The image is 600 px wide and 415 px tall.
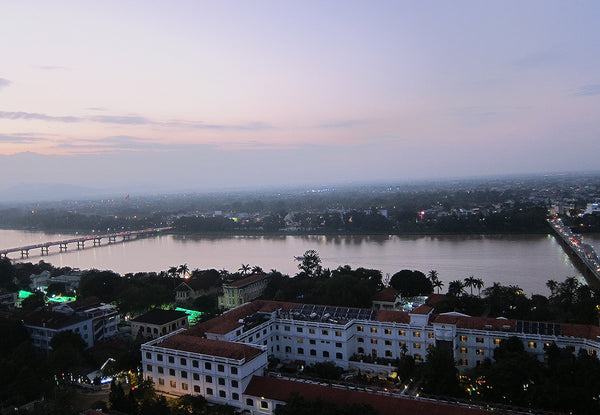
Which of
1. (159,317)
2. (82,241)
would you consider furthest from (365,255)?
(82,241)

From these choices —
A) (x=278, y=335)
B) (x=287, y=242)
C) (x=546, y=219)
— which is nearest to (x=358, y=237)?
(x=287, y=242)

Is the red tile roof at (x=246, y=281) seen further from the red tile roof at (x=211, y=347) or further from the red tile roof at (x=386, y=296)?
the red tile roof at (x=211, y=347)

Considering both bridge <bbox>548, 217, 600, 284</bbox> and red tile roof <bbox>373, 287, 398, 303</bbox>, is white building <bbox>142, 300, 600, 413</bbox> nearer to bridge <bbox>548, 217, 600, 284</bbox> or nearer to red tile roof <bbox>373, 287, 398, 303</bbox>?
red tile roof <bbox>373, 287, 398, 303</bbox>

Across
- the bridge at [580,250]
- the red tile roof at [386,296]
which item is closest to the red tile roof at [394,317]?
the red tile roof at [386,296]

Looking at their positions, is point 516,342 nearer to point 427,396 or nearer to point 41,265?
point 427,396

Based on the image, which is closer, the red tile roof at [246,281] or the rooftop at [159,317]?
the rooftop at [159,317]

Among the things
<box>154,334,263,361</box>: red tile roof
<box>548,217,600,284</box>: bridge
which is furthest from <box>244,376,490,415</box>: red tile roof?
<box>548,217,600,284</box>: bridge
